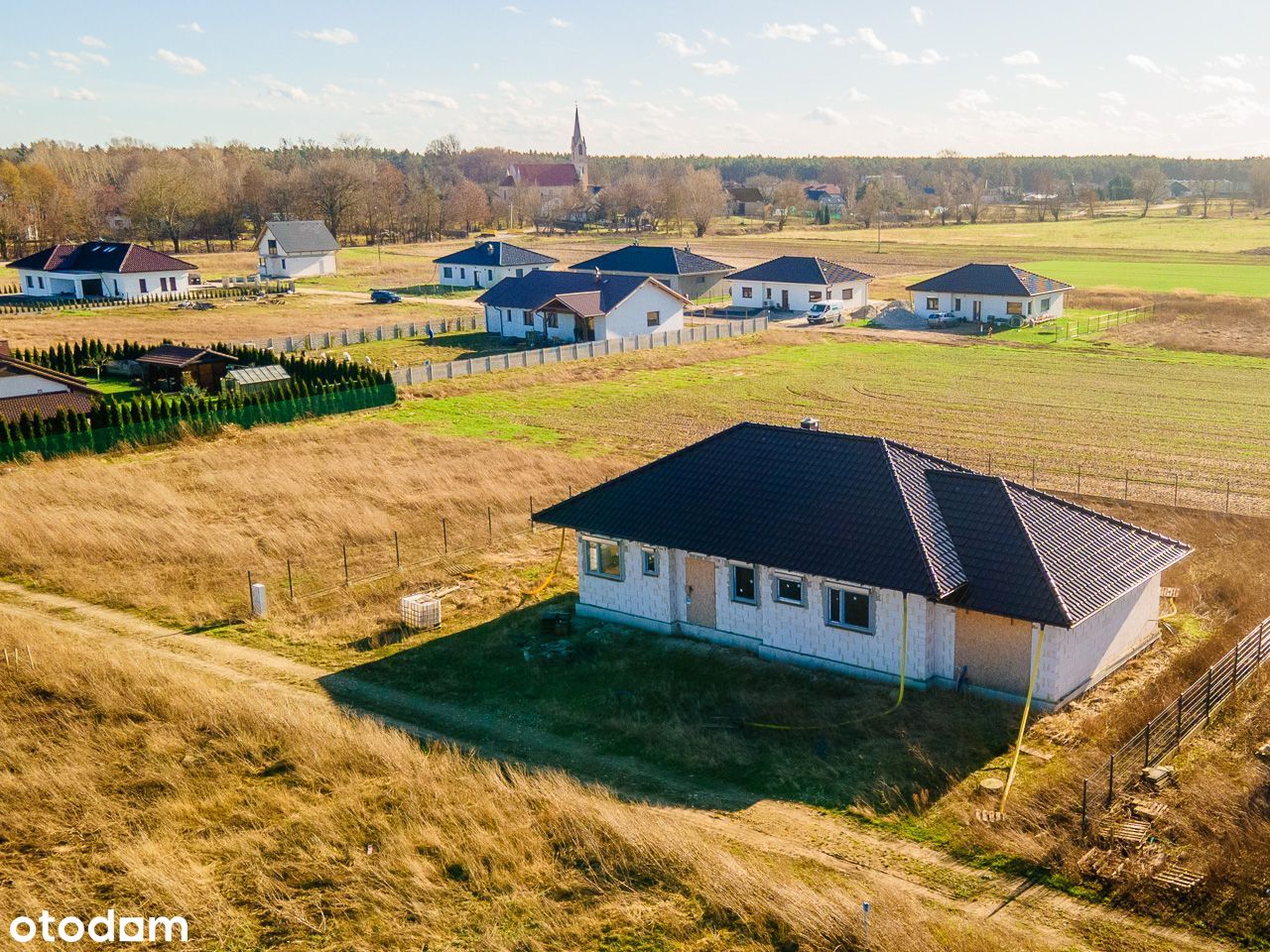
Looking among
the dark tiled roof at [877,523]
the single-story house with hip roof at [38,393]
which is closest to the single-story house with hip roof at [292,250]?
the single-story house with hip roof at [38,393]

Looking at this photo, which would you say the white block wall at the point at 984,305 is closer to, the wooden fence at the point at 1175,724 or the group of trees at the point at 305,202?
the wooden fence at the point at 1175,724

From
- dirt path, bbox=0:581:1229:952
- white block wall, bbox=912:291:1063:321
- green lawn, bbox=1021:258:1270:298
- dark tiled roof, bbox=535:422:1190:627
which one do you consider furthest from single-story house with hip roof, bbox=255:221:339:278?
dark tiled roof, bbox=535:422:1190:627

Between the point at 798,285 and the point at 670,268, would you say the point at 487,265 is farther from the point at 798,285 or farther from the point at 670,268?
the point at 798,285

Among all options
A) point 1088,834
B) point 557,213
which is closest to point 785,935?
point 1088,834

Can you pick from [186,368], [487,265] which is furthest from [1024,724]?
[487,265]

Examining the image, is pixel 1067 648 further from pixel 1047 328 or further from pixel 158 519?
pixel 1047 328

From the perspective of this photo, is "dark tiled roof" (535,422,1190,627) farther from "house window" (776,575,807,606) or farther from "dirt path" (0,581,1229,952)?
"dirt path" (0,581,1229,952)
